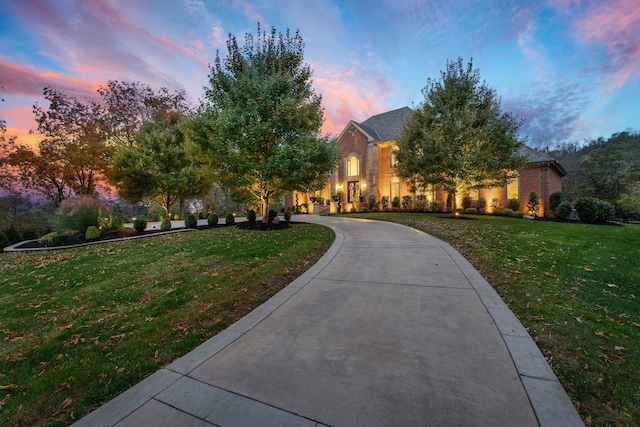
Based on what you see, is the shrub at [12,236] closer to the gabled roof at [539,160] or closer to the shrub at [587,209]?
the gabled roof at [539,160]

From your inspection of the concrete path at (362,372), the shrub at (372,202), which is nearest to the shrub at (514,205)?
the shrub at (372,202)

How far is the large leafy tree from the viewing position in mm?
10664

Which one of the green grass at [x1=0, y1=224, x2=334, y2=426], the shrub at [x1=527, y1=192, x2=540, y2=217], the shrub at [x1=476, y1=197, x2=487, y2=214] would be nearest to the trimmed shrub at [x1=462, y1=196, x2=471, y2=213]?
the shrub at [x1=476, y1=197, x2=487, y2=214]

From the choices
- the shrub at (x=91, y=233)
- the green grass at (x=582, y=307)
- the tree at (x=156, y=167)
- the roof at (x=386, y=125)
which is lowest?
the green grass at (x=582, y=307)

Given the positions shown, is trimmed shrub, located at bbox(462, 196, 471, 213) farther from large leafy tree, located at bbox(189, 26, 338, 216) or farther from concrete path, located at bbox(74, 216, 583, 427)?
concrete path, located at bbox(74, 216, 583, 427)

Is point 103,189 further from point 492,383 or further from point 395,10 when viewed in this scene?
point 492,383

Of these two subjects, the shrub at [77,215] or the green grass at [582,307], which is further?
the shrub at [77,215]

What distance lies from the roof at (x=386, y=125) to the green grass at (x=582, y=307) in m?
19.9

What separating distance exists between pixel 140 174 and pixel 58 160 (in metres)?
5.94

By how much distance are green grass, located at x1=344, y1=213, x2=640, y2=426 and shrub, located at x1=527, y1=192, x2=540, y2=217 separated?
12.1m

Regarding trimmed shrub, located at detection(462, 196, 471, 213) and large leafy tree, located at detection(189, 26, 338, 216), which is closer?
large leafy tree, located at detection(189, 26, 338, 216)

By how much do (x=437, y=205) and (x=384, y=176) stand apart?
242 inches

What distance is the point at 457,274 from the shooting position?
5.10m

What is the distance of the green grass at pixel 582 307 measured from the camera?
2.09 meters
